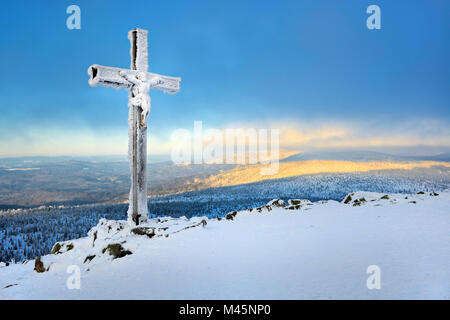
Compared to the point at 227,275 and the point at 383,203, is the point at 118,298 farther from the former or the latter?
the point at 383,203

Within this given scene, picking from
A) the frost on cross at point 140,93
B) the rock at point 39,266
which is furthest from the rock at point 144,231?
the frost on cross at point 140,93

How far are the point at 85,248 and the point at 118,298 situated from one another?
500cm

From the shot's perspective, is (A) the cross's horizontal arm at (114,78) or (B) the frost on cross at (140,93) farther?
(B) the frost on cross at (140,93)

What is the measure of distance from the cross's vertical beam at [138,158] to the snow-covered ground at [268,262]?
3.33 ft

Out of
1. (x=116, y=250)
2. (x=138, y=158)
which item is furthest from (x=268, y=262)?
(x=138, y=158)

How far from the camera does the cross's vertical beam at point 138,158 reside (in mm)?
8312

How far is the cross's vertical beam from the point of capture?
8312 millimetres

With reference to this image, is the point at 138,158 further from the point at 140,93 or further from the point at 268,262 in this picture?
the point at 268,262

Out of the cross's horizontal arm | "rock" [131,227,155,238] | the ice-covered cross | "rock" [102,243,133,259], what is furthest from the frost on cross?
"rock" [102,243,133,259]

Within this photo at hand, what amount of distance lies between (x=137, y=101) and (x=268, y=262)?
255 inches

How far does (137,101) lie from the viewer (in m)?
8.12

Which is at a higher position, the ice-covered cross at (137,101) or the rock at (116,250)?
the ice-covered cross at (137,101)

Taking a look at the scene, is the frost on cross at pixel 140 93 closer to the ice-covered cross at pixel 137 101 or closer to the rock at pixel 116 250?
the ice-covered cross at pixel 137 101
